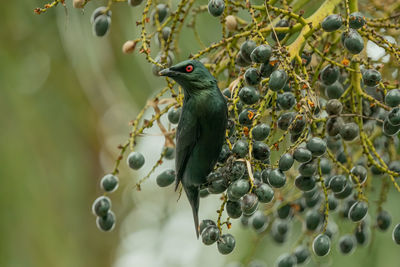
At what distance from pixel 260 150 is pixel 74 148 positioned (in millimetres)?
3277

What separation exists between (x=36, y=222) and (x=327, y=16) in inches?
102

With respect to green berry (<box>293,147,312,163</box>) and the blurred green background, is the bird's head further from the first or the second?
the blurred green background

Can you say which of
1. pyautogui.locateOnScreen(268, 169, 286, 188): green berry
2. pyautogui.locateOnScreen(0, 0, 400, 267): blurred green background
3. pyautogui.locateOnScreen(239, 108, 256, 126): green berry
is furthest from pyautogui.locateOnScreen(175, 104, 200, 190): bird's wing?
pyautogui.locateOnScreen(0, 0, 400, 267): blurred green background

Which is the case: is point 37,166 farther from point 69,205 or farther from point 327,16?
point 327,16

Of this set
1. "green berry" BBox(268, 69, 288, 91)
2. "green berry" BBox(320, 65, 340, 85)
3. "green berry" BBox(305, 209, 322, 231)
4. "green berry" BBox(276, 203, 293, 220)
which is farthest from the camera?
"green berry" BBox(276, 203, 293, 220)

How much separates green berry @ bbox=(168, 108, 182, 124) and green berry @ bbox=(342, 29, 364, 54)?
585mm

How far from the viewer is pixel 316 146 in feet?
5.69

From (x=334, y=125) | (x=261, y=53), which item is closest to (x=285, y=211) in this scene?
(x=334, y=125)

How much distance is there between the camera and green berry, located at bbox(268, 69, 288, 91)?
1.62 metres

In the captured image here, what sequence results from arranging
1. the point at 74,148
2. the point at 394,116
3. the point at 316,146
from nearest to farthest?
1. the point at 316,146
2. the point at 394,116
3. the point at 74,148

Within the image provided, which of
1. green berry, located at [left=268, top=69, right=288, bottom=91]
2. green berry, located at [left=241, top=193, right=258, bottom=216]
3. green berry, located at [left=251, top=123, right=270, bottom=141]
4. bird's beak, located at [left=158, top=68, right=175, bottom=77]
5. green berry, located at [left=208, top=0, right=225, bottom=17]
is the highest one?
green berry, located at [left=208, top=0, right=225, bottom=17]

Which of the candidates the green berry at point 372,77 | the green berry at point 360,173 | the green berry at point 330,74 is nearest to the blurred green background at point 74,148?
the green berry at point 360,173

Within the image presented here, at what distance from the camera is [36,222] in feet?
12.6

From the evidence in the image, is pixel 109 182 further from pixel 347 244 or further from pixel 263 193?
pixel 347 244
